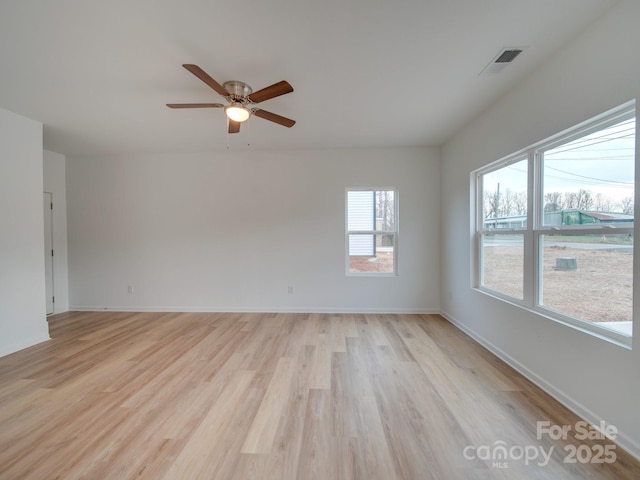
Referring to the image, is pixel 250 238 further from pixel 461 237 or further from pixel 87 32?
pixel 461 237

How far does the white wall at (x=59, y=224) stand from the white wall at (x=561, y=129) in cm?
650

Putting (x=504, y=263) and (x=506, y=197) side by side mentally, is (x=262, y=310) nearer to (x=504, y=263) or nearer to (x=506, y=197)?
(x=504, y=263)

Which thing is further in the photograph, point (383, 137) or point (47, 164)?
point (47, 164)

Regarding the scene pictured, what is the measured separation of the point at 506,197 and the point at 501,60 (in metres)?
1.33

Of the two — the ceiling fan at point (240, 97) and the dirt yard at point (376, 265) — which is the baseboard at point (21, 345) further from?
the dirt yard at point (376, 265)

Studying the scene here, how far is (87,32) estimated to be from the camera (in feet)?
5.35

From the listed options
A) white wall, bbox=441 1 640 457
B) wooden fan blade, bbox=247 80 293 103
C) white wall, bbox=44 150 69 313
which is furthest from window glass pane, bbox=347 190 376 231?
white wall, bbox=44 150 69 313

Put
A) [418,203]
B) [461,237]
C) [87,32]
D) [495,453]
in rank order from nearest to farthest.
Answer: [495,453] → [87,32] → [461,237] → [418,203]

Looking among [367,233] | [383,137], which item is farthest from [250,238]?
[383,137]

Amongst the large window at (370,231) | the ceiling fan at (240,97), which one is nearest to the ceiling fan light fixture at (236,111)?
the ceiling fan at (240,97)

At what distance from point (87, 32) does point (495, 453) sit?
3760 millimetres

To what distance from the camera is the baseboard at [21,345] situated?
2620mm

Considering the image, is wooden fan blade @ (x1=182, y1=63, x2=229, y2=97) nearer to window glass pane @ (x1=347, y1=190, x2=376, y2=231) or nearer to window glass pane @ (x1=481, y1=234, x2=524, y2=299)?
window glass pane @ (x1=347, y1=190, x2=376, y2=231)

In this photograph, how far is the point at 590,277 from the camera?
1745 millimetres
